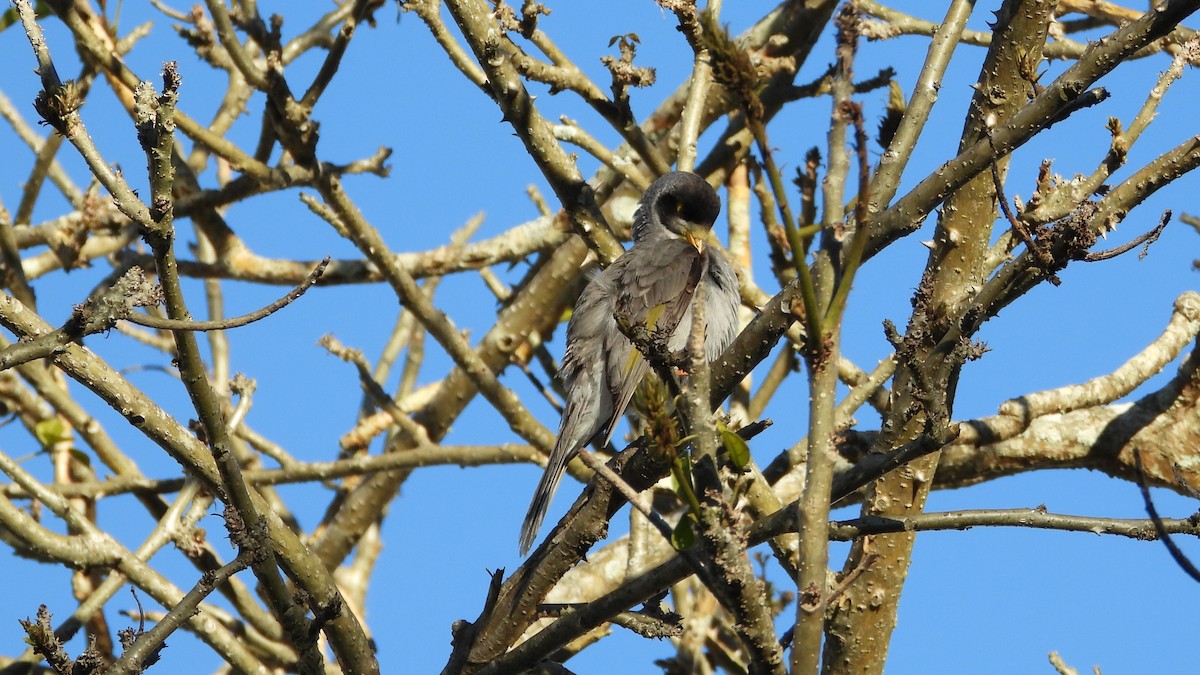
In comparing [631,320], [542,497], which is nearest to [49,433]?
[542,497]

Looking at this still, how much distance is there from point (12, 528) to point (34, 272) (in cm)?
315

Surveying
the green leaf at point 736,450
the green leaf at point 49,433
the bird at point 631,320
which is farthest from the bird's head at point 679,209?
the green leaf at point 736,450

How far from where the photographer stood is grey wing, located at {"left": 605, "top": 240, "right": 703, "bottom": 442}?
5.77 metres

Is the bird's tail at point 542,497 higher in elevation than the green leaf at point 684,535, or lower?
higher

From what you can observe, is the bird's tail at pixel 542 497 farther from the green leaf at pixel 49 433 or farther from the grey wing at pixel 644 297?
the green leaf at pixel 49 433

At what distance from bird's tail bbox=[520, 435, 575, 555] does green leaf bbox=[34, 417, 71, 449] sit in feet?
8.89

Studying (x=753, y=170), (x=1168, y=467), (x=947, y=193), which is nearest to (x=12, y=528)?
(x=947, y=193)

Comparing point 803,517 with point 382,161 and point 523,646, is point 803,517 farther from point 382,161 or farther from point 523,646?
point 382,161

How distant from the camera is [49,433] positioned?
645 cm

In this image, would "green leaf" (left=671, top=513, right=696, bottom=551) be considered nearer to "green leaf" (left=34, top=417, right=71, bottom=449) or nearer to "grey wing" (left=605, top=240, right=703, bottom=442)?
"grey wing" (left=605, top=240, right=703, bottom=442)

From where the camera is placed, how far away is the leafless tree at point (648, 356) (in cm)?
263

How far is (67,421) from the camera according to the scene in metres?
6.71

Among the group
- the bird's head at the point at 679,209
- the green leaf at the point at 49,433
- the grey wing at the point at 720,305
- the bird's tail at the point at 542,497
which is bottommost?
the bird's tail at the point at 542,497

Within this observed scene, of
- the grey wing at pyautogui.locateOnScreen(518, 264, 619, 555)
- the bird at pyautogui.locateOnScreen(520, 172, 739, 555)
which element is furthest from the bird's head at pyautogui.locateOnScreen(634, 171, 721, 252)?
the grey wing at pyautogui.locateOnScreen(518, 264, 619, 555)
